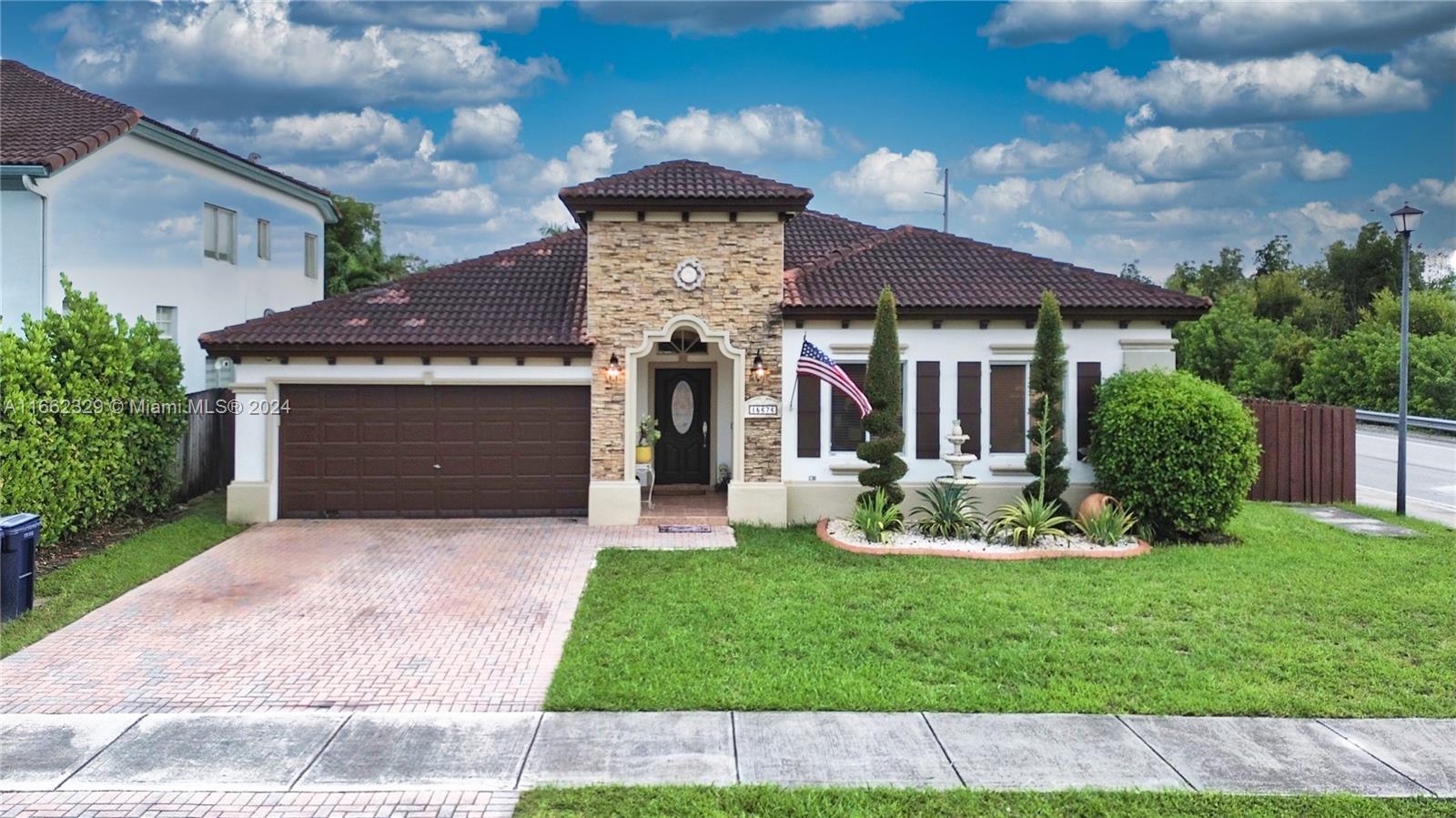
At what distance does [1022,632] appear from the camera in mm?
10016

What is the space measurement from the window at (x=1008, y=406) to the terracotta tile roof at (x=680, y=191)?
4371 millimetres

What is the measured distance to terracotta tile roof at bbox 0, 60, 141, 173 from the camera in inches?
648

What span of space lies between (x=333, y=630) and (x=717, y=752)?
17.1ft

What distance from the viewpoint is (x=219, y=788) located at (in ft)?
21.6

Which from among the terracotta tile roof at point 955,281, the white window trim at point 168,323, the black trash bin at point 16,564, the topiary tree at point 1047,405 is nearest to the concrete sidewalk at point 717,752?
the black trash bin at point 16,564

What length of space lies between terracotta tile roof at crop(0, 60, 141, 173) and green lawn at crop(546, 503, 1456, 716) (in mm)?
11859

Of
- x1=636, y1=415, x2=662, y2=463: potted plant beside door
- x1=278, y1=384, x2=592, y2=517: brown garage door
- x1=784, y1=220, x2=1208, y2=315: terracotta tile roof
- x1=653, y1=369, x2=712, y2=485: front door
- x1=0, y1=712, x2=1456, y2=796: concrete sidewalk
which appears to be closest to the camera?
x1=0, y1=712, x2=1456, y2=796: concrete sidewalk

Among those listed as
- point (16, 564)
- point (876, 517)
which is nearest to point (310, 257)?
point (16, 564)

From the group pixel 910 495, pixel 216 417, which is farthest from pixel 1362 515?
pixel 216 417

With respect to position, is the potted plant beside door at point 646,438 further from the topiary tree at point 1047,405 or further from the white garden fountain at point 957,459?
the topiary tree at point 1047,405

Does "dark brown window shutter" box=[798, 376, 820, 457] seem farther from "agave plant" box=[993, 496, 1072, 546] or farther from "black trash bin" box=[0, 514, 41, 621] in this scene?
"black trash bin" box=[0, 514, 41, 621]

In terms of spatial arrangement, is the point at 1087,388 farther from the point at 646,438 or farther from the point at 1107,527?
the point at 646,438

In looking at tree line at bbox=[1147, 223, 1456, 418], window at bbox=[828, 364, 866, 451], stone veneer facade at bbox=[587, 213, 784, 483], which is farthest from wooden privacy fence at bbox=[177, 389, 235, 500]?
tree line at bbox=[1147, 223, 1456, 418]

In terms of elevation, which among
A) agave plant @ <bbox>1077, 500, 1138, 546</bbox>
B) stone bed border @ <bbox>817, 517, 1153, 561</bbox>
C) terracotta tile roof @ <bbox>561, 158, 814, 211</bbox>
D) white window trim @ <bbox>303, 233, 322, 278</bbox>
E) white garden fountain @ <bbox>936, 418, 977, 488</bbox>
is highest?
white window trim @ <bbox>303, 233, 322, 278</bbox>
